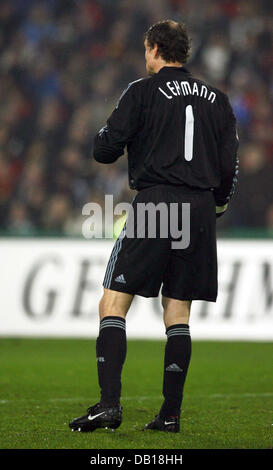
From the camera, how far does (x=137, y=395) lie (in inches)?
255

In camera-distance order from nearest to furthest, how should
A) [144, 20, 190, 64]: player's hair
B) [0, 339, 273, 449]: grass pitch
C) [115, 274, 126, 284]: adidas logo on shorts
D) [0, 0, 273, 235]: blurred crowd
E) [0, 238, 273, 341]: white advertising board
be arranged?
[0, 339, 273, 449]: grass pitch
[115, 274, 126, 284]: adidas logo on shorts
[144, 20, 190, 64]: player's hair
[0, 238, 273, 341]: white advertising board
[0, 0, 273, 235]: blurred crowd

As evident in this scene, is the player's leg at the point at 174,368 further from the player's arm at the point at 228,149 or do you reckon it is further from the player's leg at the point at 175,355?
the player's arm at the point at 228,149

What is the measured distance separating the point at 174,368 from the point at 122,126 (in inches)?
46.1

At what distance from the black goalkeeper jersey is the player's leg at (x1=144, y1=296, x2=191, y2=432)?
623 mm

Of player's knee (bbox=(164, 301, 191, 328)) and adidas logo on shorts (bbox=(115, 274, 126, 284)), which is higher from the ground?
adidas logo on shorts (bbox=(115, 274, 126, 284))

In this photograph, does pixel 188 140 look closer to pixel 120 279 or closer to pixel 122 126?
pixel 122 126

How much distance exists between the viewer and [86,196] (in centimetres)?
1172

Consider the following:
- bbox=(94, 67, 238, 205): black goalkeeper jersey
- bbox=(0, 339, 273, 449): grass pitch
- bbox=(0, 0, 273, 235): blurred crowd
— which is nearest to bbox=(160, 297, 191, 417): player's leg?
bbox=(0, 339, 273, 449): grass pitch

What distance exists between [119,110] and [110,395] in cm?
133

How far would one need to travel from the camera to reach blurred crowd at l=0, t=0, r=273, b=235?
11.6 m

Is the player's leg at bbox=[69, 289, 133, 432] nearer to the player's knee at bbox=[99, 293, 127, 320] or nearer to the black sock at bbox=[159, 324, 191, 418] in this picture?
the player's knee at bbox=[99, 293, 127, 320]

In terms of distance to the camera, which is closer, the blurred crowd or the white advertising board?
the white advertising board
